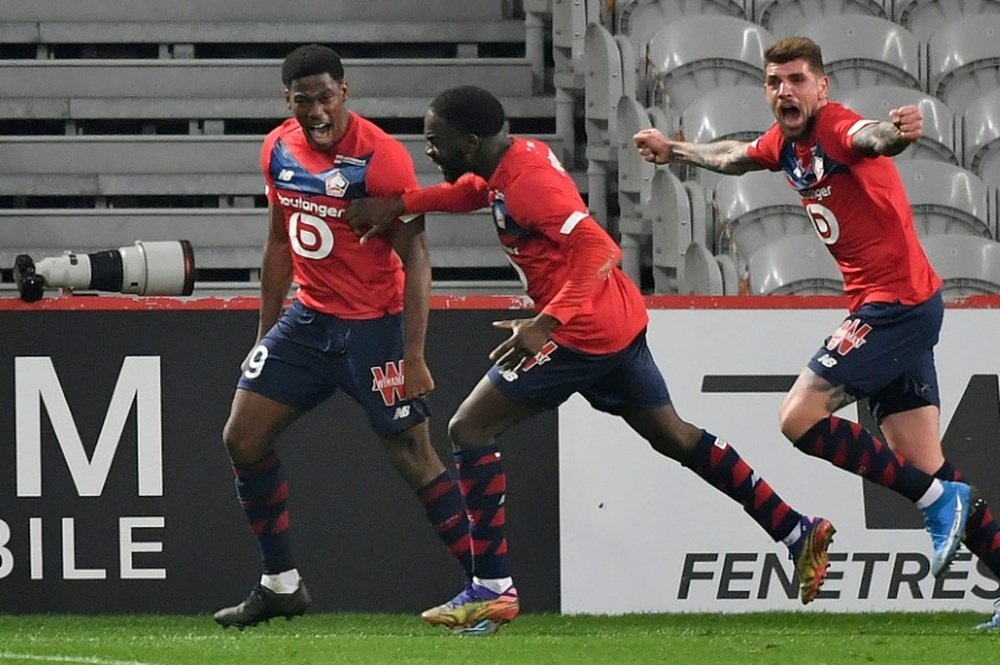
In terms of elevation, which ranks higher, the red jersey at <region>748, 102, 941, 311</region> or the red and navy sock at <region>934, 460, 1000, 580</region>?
the red jersey at <region>748, 102, 941, 311</region>

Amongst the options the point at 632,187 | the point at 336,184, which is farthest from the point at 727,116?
the point at 336,184

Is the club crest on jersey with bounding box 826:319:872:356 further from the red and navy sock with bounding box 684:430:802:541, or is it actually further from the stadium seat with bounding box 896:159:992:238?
the stadium seat with bounding box 896:159:992:238

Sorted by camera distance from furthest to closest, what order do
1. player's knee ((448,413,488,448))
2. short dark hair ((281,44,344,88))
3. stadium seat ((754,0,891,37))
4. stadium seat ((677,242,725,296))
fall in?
stadium seat ((754,0,891,37)) → stadium seat ((677,242,725,296)) → short dark hair ((281,44,344,88)) → player's knee ((448,413,488,448))

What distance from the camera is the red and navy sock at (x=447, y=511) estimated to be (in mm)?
6508

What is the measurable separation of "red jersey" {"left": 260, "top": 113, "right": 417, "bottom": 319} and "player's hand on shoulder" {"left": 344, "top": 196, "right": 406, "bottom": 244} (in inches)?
2.1

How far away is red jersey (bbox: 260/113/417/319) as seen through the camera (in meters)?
6.37

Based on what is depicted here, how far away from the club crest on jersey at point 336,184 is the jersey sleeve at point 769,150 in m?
1.38

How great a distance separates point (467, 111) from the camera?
5.98 meters

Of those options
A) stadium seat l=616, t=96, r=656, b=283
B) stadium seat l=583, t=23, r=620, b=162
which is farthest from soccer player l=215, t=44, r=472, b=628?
stadium seat l=583, t=23, r=620, b=162

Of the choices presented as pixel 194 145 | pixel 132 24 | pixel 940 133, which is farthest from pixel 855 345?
pixel 132 24

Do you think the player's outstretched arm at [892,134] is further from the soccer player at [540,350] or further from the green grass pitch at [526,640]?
the green grass pitch at [526,640]

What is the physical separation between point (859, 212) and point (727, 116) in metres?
4.01

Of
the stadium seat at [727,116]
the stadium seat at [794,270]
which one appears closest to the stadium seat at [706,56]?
the stadium seat at [727,116]

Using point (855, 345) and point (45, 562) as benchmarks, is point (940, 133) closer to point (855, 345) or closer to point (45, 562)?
point (855, 345)
